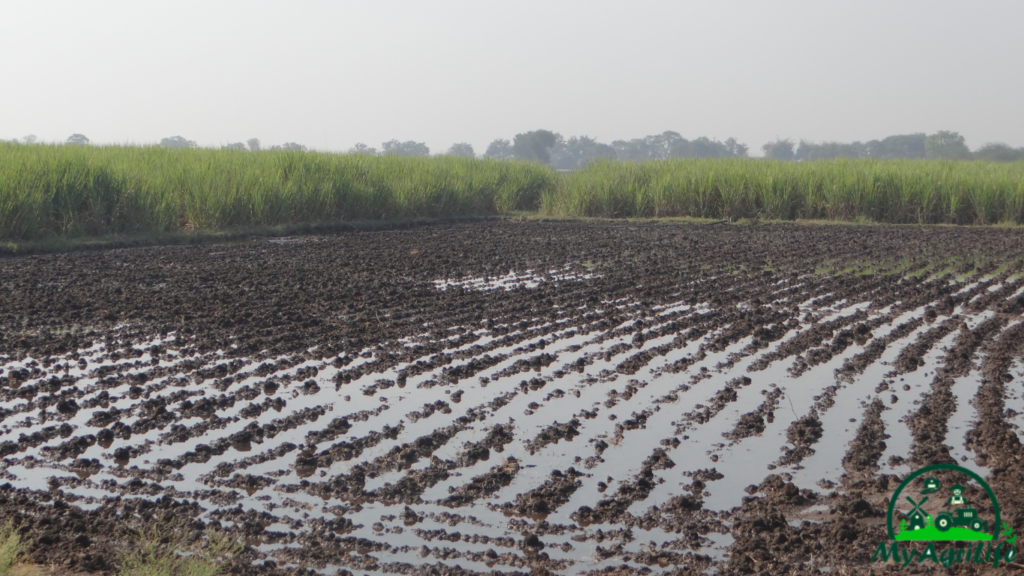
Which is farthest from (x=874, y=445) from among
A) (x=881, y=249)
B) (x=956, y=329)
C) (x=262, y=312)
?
(x=881, y=249)

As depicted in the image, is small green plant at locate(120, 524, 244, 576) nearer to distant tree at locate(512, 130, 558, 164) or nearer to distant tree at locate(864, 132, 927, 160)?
distant tree at locate(512, 130, 558, 164)

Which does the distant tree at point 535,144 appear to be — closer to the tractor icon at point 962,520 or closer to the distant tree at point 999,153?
the distant tree at point 999,153

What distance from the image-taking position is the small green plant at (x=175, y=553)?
10.00 ft

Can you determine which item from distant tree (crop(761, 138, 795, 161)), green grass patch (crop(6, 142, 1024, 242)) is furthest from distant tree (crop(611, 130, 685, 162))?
green grass patch (crop(6, 142, 1024, 242))

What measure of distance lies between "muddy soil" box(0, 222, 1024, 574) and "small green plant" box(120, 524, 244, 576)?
0.08 metres

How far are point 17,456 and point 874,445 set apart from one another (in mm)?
4628

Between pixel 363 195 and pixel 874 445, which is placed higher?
pixel 363 195

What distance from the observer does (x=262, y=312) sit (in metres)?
8.20

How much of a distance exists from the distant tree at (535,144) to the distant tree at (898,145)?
2920cm

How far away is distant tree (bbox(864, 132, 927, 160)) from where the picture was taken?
7794cm

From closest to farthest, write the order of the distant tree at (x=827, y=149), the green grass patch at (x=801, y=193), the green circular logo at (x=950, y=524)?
the green circular logo at (x=950, y=524), the green grass patch at (x=801, y=193), the distant tree at (x=827, y=149)

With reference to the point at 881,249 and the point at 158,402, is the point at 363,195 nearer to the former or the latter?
the point at 881,249

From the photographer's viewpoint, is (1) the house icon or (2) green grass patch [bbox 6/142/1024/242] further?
(2) green grass patch [bbox 6/142/1024/242]

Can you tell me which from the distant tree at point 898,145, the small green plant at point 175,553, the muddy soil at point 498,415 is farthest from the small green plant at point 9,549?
the distant tree at point 898,145
